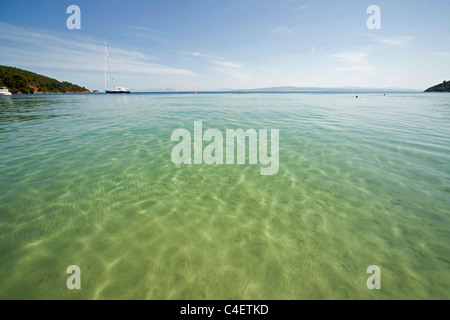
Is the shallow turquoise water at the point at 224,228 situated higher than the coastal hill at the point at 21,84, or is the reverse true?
the coastal hill at the point at 21,84

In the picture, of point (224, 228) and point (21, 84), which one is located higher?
point (21, 84)

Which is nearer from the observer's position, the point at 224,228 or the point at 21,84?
the point at 224,228

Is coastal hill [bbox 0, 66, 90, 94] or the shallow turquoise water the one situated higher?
coastal hill [bbox 0, 66, 90, 94]

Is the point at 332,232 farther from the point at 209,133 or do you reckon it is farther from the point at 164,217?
the point at 209,133

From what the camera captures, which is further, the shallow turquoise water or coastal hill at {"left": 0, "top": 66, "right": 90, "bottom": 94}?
coastal hill at {"left": 0, "top": 66, "right": 90, "bottom": 94}

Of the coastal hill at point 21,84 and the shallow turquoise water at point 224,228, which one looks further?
the coastal hill at point 21,84

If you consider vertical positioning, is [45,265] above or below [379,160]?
below

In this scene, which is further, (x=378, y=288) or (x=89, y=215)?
(x=89, y=215)

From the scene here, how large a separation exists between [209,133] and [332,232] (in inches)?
338

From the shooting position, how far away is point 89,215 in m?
3.88
